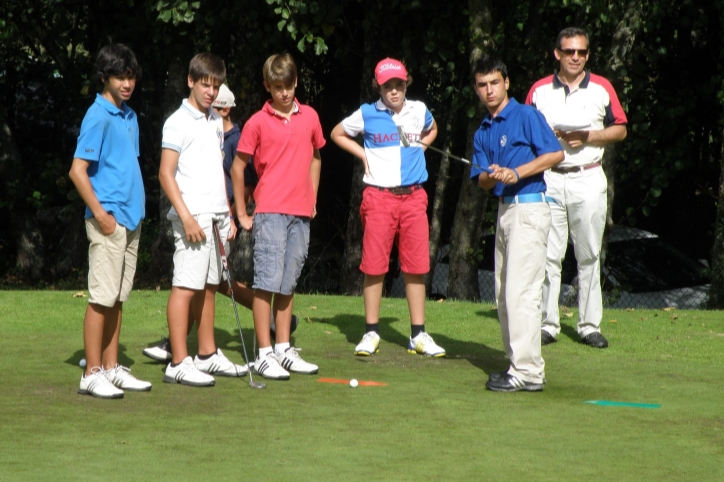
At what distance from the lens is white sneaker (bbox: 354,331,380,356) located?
23.8ft

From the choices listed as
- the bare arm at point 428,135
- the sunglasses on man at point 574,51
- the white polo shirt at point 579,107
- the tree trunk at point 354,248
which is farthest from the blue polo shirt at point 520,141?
the tree trunk at point 354,248

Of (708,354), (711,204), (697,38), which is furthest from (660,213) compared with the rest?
(708,354)

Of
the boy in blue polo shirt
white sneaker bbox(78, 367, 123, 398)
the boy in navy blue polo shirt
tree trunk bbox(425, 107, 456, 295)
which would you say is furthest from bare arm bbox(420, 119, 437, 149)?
tree trunk bbox(425, 107, 456, 295)

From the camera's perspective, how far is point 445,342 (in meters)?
7.95

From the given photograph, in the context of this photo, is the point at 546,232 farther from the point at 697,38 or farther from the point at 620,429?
the point at 697,38

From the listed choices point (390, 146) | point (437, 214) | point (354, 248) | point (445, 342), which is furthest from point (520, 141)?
point (437, 214)

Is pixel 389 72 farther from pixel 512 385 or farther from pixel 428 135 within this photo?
pixel 512 385

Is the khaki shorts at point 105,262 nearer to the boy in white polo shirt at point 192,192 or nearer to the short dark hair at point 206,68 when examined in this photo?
the boy in white polo shirt at point 192,192

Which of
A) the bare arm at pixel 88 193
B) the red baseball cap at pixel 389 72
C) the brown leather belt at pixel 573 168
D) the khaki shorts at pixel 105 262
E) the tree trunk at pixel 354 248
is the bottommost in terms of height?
the tree trunk at pixel 354 248

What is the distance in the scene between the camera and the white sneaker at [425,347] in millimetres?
7234

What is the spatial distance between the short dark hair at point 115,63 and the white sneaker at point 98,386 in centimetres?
156

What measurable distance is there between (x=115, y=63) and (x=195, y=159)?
2.34 ft

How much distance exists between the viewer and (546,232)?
20.5 ft

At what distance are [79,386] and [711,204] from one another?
1030 centimetres
